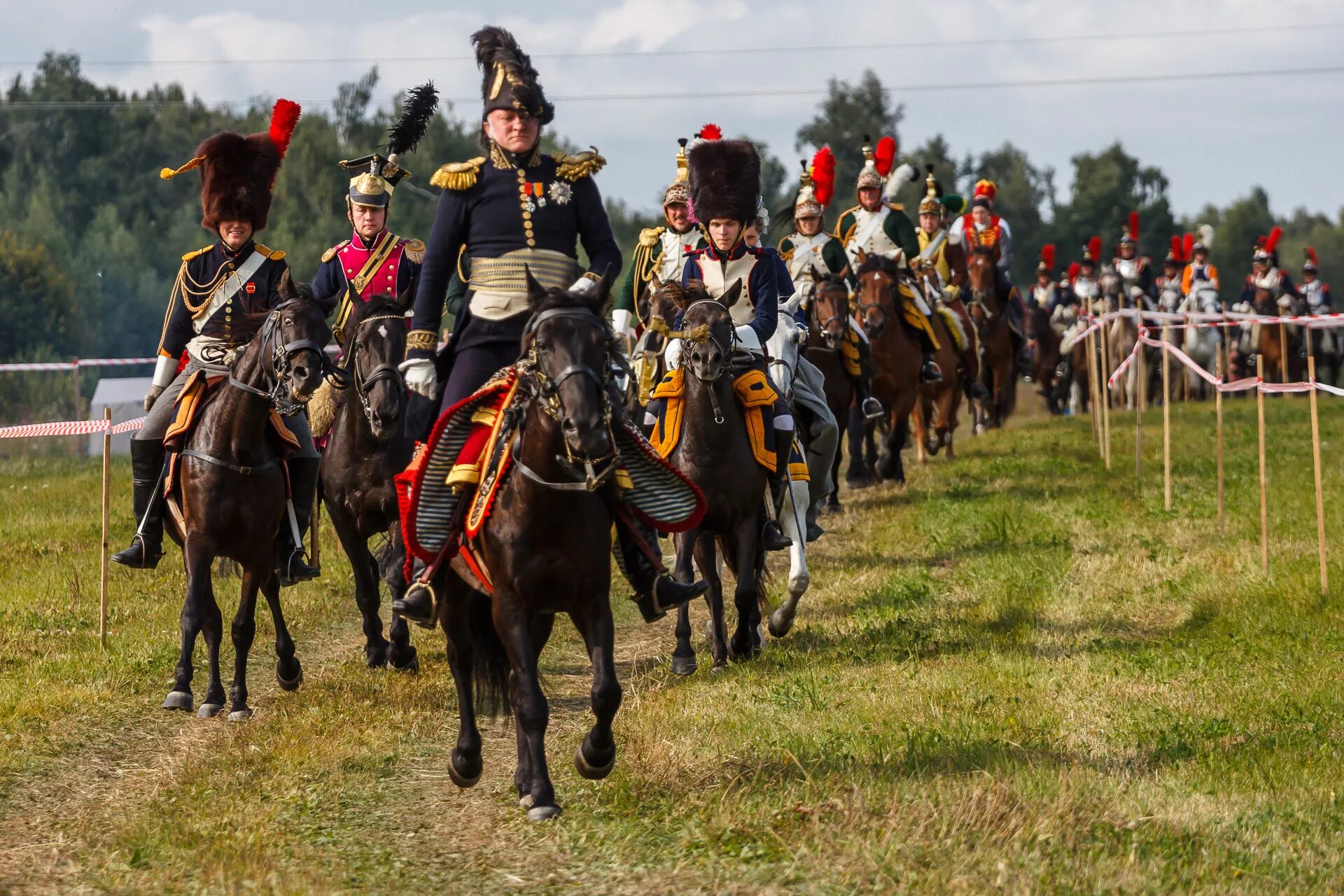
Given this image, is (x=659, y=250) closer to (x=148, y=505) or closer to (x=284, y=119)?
(x=284, y=119)

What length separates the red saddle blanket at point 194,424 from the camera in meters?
9.82

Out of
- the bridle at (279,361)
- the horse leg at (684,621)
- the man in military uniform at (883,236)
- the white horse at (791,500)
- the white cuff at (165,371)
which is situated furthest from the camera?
the man in military uniform at (883,236)

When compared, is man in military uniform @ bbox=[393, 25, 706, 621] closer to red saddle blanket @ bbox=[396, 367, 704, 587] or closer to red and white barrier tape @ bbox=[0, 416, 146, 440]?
red saddle blanket @ bbox=[396, 367, 704, 587]

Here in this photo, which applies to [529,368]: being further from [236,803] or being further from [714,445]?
[714,445]

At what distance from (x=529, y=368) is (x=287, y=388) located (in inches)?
124

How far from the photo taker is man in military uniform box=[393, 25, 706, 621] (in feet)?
24.7

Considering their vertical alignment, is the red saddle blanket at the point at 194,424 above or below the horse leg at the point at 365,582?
above

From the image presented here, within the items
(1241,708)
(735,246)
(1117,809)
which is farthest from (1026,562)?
(1117,809)

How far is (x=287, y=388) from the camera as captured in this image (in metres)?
9.48

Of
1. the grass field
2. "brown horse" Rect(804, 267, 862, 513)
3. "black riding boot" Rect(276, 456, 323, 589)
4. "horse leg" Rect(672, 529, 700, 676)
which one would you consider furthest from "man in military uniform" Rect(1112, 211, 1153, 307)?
"black riding boot" Rect(276, 456, 323, 589)

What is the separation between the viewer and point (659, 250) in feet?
45.8

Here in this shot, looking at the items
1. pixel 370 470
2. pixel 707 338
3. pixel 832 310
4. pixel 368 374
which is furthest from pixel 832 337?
pixel 368 374

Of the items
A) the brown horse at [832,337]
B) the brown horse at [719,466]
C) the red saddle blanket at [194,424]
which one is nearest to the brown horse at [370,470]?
the red saddle blanket at [194,424]

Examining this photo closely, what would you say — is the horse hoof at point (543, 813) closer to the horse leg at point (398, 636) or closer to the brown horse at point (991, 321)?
the horse leg at point (398, 636)
